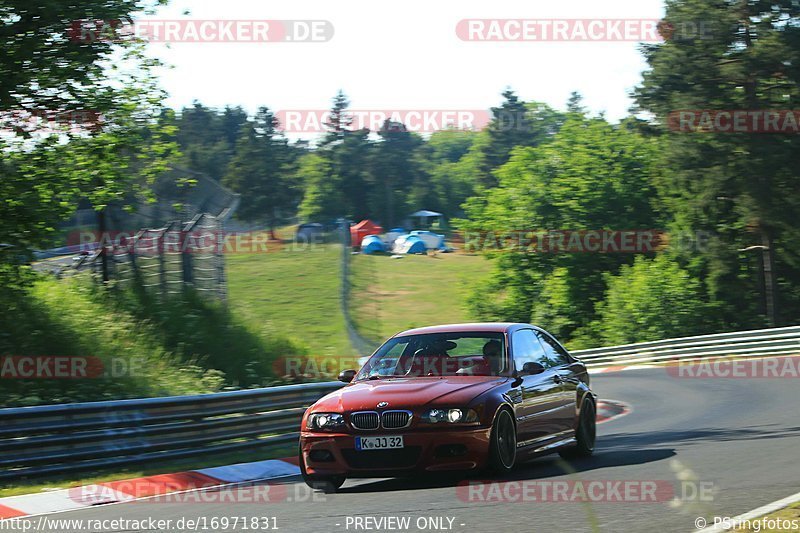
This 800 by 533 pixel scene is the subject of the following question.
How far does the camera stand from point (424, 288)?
81.3m

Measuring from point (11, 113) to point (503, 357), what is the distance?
953cm

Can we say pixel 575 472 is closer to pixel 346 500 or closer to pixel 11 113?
pixel 346 500

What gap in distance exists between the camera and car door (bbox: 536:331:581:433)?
36.2 feet

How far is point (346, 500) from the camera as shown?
8914 millimetres

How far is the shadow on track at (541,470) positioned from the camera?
31.4 ft

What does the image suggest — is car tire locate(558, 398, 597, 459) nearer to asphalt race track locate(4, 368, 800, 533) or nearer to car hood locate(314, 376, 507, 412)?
asphalt race track locate(4, 368, 800, 533)

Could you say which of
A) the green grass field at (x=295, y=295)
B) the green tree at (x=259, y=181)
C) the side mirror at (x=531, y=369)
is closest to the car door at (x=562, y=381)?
the side mirror at (x=531, y=369)

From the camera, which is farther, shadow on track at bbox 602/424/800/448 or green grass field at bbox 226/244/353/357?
green grass field at bbox 226/244/353/357

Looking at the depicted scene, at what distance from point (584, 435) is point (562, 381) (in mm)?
674

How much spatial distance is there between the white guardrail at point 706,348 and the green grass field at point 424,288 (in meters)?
9.40

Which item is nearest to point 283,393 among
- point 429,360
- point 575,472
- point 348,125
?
point 429,360

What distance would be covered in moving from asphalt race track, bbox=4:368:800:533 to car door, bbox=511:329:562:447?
1.17 ft

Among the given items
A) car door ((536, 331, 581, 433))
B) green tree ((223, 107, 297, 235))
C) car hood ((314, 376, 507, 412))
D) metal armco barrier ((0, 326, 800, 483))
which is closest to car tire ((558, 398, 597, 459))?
car door ((536, 331, 581, 433))

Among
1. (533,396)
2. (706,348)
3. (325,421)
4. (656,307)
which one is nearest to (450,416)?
(325,421)
